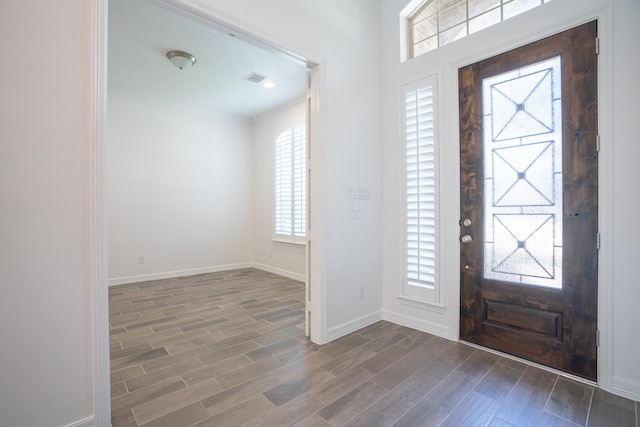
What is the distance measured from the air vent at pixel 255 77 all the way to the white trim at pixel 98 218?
8.83 feet

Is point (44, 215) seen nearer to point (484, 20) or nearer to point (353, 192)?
point (353, 192)

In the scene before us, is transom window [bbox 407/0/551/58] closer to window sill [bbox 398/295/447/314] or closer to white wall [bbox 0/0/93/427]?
window sill [bbox 398/295/447/314]

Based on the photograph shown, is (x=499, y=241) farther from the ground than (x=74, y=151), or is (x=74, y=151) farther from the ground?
(x=74, y=151)

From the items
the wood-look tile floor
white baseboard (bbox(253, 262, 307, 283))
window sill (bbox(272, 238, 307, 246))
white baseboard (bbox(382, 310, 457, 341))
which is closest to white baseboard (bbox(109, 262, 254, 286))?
white baseboard (bbox(253, 262, 307, 283))

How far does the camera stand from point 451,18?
2.83 meters

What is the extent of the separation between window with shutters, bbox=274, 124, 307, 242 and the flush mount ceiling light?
2042mm

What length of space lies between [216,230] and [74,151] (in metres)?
4.47

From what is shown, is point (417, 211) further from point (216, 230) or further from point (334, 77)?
point (216, 230)

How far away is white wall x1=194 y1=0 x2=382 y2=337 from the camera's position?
2.60m

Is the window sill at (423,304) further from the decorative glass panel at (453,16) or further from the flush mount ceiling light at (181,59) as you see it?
the flush mount ceiling light at (181,59)

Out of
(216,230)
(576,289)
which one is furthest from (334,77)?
(216,230)

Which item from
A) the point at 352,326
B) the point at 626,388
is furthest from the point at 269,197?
the point at 626,388

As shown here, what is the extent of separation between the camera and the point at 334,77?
279cm

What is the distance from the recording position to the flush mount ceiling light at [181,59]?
3.46 m
